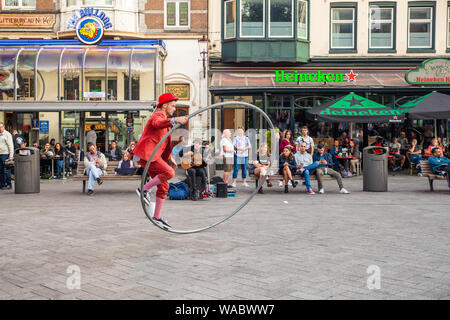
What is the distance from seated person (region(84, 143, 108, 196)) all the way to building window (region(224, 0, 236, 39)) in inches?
506

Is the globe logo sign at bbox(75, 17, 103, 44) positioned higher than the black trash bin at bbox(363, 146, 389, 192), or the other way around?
the globe logo sign at bbox(75, 17, 103, 44)

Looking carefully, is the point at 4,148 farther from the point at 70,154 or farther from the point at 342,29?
the point at 342,29

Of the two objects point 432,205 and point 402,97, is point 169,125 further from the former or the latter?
point 402,97

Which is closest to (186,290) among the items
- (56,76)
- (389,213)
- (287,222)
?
(287,222)

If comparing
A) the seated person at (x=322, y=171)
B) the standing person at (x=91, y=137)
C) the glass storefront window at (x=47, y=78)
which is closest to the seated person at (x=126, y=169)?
the seated person at (x=322, y=171)

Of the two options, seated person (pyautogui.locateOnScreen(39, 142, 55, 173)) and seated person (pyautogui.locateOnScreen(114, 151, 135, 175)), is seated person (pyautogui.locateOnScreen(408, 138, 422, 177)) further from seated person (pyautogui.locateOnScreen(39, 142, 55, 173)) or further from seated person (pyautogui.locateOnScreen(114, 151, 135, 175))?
seated person (pyautogui.locateOnScreen(39, 142, 55, 173))

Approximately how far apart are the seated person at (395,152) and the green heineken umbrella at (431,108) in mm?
2664

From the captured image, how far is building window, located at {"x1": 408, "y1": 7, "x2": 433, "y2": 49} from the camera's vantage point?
2752 cm

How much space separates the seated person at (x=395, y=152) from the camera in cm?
2423

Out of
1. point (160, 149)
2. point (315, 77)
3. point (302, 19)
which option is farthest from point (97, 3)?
point (160, 149)

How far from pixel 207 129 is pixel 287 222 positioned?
17413 mm

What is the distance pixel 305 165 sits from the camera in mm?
16125

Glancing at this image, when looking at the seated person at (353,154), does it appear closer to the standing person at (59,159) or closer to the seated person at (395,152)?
the seated person at (395,152)

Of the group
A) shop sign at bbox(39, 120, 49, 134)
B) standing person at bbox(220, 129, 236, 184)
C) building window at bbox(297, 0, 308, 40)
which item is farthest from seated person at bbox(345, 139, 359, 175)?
shop sign at bbox(39, 120, 49, 134)
